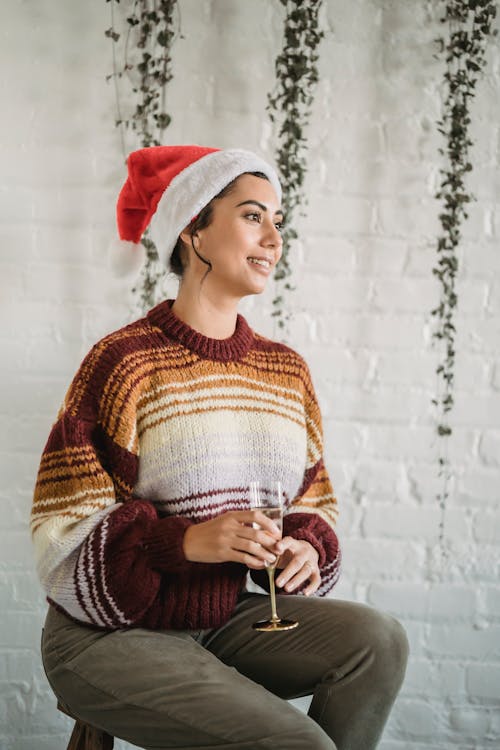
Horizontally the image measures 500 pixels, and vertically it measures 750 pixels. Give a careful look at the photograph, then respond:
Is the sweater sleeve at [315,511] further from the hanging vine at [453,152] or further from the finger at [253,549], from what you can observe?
the hanging vine at [453,152]

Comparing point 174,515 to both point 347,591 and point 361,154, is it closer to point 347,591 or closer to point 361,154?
point 347,591

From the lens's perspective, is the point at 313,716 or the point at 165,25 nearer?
the point at 313,716

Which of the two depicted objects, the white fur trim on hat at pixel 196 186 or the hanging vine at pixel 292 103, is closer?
the white fur trim on hat at pixel 196 186

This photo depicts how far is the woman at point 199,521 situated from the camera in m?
1.32

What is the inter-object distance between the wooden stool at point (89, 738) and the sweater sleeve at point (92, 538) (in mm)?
206

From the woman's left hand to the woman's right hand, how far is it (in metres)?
0.08

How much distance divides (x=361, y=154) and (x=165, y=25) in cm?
57

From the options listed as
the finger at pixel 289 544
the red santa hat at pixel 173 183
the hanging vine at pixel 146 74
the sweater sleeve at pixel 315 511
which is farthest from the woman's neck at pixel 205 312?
the finger at pixel 289 544

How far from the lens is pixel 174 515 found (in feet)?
4.97

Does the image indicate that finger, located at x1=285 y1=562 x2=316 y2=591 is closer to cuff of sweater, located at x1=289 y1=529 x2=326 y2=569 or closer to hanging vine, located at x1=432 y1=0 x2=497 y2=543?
cuff of sweater, located at x1=289 y1=529 x2=326 y2=569

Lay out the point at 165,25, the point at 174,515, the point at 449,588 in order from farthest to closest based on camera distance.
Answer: the point at 449,588
the point at 165,25
the point at 174,515

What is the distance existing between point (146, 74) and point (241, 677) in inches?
55.1

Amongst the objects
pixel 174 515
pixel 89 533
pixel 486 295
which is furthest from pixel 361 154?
pixel 89 533

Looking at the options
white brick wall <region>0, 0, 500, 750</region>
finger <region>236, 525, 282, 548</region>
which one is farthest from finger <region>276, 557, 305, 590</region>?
white brick wall <region>0, 0, 500, 750</region>
